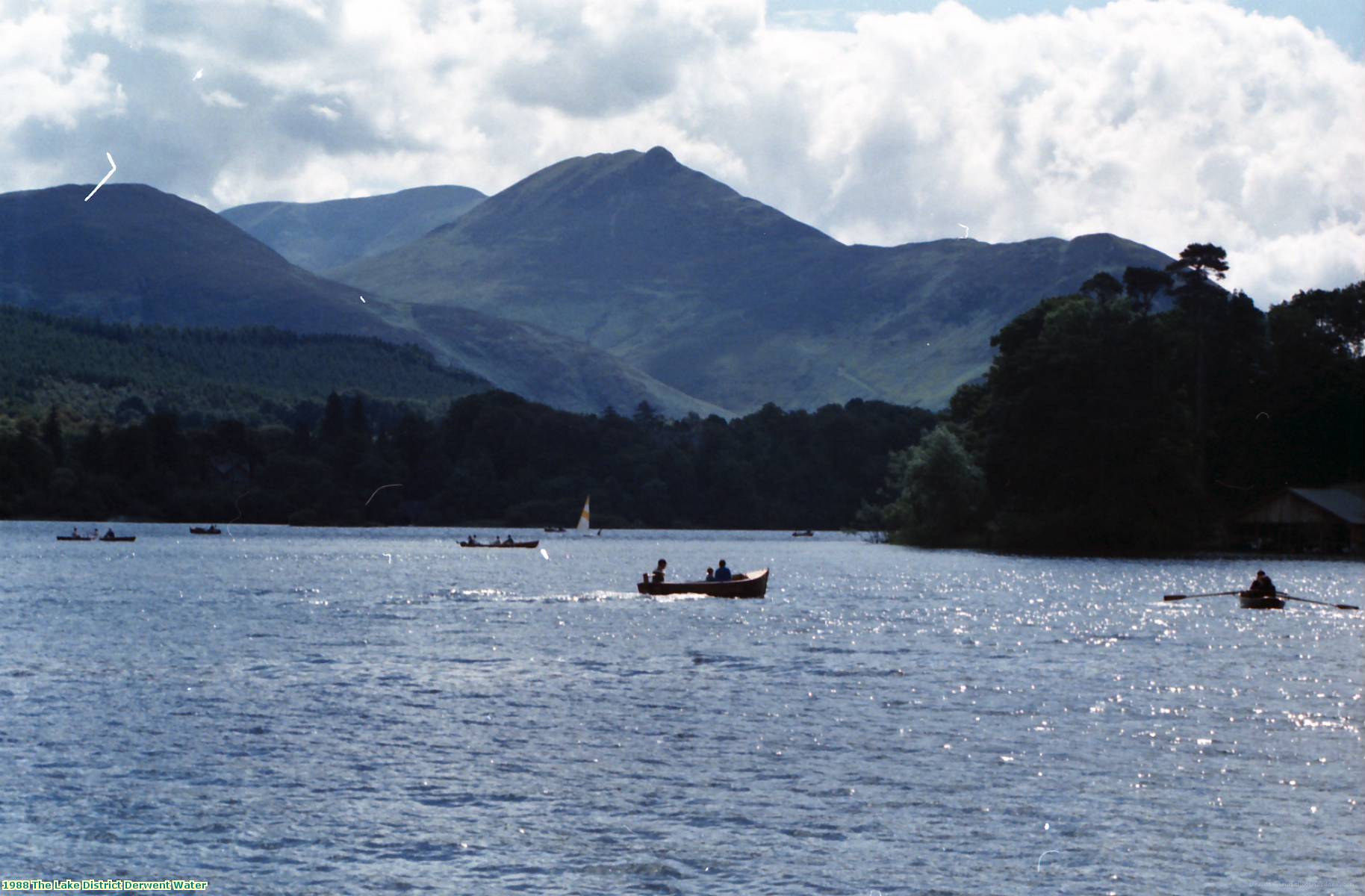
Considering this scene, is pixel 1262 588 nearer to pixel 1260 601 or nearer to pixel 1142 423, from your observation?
pixel 1260 601

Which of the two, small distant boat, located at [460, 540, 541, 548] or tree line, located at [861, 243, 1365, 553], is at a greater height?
tree line, located at [861, 243, 1365, 553]

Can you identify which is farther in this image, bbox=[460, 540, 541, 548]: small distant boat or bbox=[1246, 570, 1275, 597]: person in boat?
bbox=[460, 540, 541, 548]: small distant boat

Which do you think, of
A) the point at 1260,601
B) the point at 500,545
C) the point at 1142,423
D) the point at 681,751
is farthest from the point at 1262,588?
the point at 500,545

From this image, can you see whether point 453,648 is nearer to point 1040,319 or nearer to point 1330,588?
point 1330,588

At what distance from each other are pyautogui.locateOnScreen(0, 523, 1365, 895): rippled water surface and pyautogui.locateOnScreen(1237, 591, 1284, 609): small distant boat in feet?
4.14

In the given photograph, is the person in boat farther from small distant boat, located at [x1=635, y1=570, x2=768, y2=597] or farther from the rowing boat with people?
the rowing boat with people

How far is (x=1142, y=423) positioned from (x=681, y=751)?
112 meters

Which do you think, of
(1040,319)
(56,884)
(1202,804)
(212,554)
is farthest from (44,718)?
(1040,319)

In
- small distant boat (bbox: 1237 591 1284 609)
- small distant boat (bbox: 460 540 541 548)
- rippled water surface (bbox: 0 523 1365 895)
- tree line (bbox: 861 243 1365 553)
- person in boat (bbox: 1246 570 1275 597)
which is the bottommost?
rippled water surface (bbox: 0 523 1365 895)

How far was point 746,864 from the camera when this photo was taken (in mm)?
26453

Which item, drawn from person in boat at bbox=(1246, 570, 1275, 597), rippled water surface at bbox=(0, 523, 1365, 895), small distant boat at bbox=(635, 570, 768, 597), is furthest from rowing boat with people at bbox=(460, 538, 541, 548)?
person in boat at bbox=(1246, 570, 1275, 597)

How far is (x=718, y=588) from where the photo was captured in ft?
272

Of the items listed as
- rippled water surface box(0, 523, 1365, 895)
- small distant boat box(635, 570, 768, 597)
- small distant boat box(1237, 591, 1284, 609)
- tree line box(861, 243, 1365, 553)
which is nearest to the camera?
rippled water surface box(0, 523, 1365, 895)

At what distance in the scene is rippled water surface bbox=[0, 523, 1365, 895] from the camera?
26609mm
